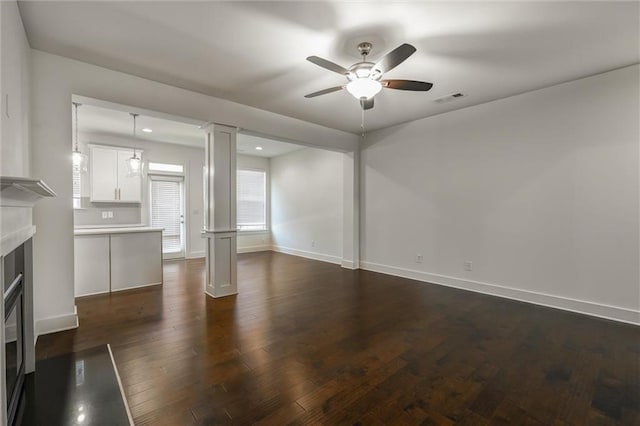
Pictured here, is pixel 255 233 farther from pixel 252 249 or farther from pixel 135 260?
pixel 135 260

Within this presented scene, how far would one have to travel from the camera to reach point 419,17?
229 cm

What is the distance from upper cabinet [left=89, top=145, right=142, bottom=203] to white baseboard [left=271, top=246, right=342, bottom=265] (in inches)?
146

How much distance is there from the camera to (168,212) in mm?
6973

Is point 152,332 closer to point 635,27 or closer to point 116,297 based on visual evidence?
point 116,297

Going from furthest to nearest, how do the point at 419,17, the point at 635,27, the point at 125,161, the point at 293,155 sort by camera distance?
1. the point at 293,155
2. the point at 125,161
3. the point at 635,27
4. the point at 419,17

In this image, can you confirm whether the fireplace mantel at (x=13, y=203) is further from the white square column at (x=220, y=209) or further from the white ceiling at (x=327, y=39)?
the white square column at (x=220, y=209)

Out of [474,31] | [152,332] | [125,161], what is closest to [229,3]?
[474,31]

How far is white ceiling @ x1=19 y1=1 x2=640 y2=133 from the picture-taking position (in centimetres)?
221

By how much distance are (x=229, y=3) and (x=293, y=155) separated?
18.5ft

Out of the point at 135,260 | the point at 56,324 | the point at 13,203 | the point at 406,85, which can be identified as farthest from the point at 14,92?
the point at 406,85

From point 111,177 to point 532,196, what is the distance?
7468mm

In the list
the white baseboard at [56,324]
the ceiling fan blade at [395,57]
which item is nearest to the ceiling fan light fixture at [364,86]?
the ceiling fan blade at [395,57]

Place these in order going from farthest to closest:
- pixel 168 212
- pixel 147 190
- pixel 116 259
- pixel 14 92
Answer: pixel 168 212 → pixel 147 190 → pixel 116 259 → pixel 14 92

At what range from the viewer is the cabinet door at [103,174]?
18.7 ft
